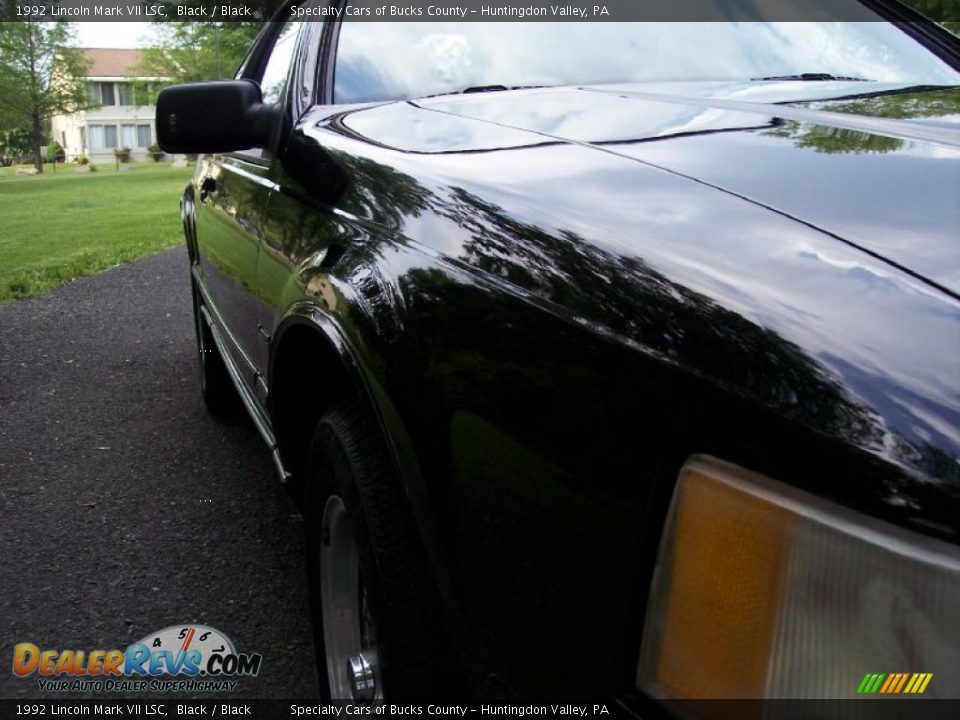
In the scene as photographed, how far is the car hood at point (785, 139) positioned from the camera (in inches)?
40.4

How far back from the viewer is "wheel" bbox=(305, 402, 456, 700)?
1.34 metres

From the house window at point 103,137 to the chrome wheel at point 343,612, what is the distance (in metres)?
73.2

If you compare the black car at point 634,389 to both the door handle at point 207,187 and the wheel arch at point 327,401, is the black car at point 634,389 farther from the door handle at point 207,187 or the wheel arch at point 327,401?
the door handle at point 207,187

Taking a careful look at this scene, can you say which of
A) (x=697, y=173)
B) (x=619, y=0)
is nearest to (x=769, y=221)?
(x=697, y=173)

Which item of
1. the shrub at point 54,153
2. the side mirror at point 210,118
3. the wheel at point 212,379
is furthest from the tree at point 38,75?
the side mirror at point 210,118

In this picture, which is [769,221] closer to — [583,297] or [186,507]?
[583,297]

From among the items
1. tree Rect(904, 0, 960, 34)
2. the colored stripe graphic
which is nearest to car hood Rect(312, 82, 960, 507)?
the colored stripe graphic

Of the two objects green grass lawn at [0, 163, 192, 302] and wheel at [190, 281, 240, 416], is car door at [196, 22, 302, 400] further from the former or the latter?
green grass lawn at [0, 163, 192, 302]

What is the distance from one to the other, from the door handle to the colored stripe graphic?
298 cm

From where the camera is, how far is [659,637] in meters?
0.95

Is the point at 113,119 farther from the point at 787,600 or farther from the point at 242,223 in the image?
the point at 787,600

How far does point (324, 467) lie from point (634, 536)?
866mm

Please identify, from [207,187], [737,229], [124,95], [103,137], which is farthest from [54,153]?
[737,229]

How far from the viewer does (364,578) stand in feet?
4.76
